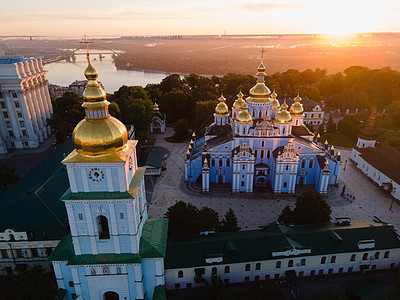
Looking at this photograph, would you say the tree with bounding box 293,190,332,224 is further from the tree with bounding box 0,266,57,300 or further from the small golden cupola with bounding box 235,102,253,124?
the tree with bounding box 0,266,57,300

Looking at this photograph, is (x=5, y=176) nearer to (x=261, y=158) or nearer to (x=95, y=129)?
(x=95, y=129)

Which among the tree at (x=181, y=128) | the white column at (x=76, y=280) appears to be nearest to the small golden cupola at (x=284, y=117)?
the tree at (x=181, y=128)

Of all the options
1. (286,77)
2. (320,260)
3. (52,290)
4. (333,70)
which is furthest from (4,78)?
(333,70)

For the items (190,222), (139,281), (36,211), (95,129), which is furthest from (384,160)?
(36,211)

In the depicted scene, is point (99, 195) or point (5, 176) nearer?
point (99, 195)

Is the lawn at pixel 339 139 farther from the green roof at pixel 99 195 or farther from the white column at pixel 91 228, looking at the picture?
the white column at pixel 91 228
